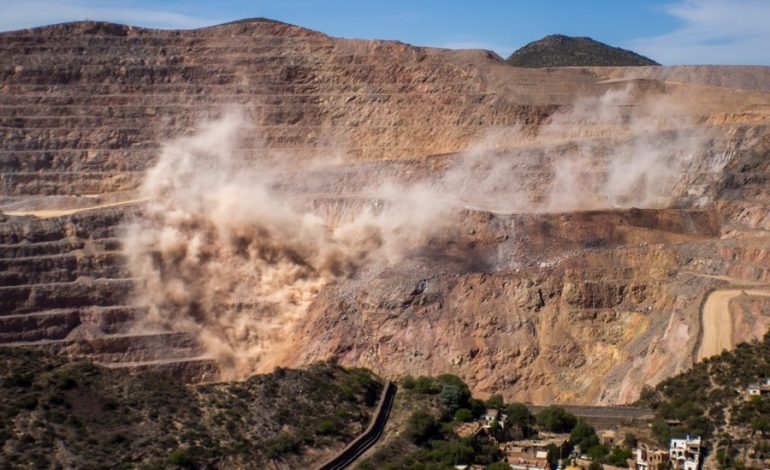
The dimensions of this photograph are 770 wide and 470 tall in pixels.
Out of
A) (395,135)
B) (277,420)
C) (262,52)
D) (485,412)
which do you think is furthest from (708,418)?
(262,52)

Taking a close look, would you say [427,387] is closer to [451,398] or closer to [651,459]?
[451,398]

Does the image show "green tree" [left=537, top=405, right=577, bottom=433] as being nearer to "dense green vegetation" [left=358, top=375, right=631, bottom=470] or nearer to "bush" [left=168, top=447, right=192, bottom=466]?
"dense green vegetation" [left=358, top=375, right=631, bottom=470]

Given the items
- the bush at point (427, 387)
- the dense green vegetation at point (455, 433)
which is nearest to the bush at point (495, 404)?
the dense green vegetation at point (455, 433)

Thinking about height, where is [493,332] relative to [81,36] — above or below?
below

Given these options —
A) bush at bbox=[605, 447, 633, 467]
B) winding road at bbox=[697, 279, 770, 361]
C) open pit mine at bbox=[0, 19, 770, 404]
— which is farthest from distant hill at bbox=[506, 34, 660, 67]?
bush at bbox=[605, 447, 633, 467]

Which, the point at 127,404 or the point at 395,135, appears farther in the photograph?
the point at 395,135

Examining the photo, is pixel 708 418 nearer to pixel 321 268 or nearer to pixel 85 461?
pixel 85 461
